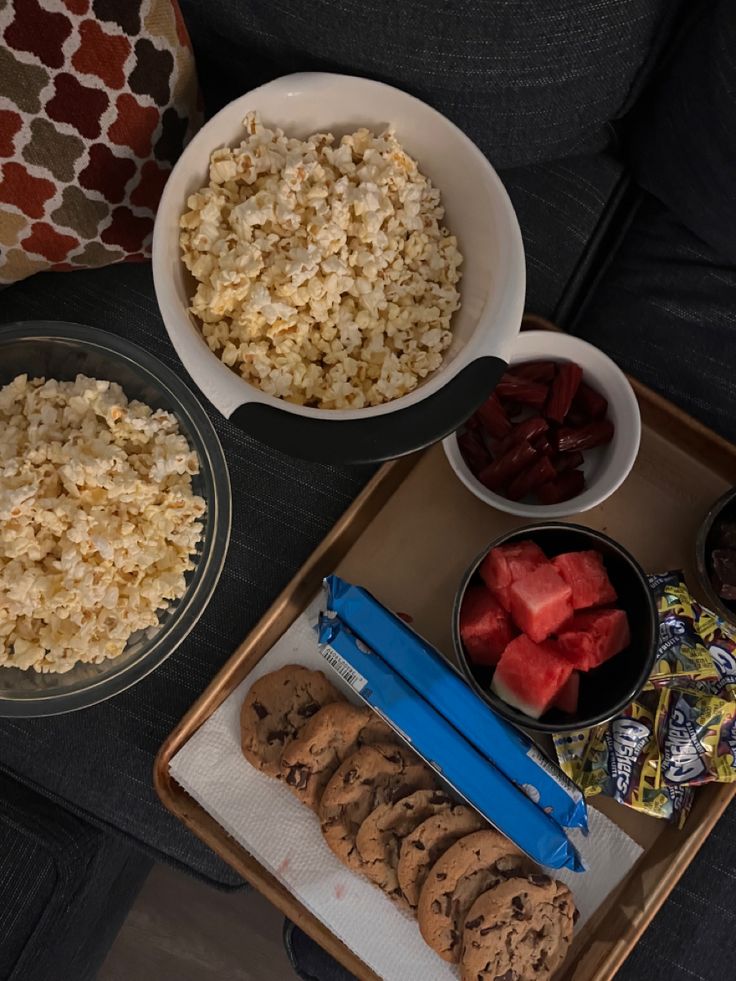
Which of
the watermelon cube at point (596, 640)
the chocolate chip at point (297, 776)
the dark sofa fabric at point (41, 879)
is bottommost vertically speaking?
the dark sofa fabric at point (41, 879)

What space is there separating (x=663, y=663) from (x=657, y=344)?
1.31 ft

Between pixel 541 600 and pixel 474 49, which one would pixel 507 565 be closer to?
pixel 541 600

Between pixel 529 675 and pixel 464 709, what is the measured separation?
0.09 m

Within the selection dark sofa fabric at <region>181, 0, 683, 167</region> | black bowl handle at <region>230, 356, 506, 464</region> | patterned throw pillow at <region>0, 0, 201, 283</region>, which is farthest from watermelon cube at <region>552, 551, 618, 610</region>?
patterned throw pillow at <region>0, 0, 201, 283</region>

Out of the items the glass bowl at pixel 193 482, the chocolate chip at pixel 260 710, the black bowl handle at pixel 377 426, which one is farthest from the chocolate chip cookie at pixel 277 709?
the black bowl handle at pixel 377 426

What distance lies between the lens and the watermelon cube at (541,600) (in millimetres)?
932

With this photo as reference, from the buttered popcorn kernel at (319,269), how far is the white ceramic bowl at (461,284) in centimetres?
2

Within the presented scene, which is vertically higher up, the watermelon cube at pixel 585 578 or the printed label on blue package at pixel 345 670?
the watermelon cube at pixel 585 578

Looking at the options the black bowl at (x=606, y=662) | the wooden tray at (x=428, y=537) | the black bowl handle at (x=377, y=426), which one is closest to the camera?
the black bowl handle at (x=377, y=426)

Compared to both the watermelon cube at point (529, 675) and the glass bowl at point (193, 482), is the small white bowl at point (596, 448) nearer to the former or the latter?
the watermelon cube at point (529, 675)

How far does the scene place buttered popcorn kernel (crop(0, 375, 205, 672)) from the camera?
2.85 ft

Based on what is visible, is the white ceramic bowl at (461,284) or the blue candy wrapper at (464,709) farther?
the blue candy wrapper at (464,709)

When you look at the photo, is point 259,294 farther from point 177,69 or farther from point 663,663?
point 663,663

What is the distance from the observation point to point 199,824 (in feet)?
3.32
